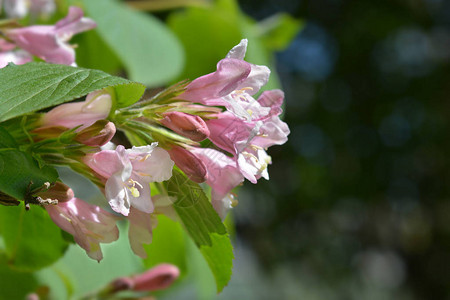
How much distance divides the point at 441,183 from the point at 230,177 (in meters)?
3.15

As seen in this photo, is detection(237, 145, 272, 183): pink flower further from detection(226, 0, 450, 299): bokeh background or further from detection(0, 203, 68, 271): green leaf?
detection(226, 0, 450, 299): bokeh background

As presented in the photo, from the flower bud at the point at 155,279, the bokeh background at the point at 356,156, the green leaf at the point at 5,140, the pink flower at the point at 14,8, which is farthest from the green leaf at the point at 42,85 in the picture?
the bokeh background at the point at 356,156

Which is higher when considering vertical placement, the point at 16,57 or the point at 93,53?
the point at 16,57

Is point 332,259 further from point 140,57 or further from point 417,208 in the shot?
point 140,57

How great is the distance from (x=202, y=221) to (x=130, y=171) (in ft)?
0.21

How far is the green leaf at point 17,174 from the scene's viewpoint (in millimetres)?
264

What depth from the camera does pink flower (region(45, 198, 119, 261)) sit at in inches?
12.7

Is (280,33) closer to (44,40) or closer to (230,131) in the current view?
(44,40)

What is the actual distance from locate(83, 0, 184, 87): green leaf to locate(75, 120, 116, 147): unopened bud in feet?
1.40

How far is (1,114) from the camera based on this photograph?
240 millimetres

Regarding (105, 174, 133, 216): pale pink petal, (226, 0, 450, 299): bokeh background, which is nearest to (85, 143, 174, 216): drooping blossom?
(105, 174, 133, 216): pale pink petal

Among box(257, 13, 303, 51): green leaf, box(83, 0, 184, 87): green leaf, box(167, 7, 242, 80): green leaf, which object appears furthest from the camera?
box(257, 13, 303, 51): green leaf

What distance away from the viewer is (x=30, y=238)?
418mm

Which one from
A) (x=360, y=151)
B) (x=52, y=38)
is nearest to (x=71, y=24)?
(x=52, y=38)
